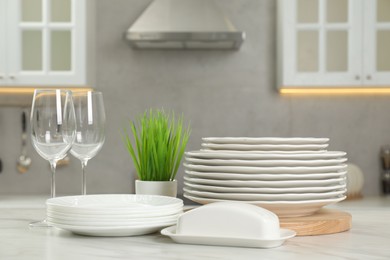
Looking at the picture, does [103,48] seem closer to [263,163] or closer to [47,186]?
[47,186]

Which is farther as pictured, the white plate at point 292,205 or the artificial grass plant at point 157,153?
the artificial grass plant at point 157,153

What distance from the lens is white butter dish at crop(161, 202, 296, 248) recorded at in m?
1.03

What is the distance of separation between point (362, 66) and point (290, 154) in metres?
2.42

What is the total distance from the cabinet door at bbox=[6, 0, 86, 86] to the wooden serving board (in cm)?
240

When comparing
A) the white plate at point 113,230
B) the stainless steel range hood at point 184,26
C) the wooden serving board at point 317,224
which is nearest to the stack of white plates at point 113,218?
the white plate at point 113,230

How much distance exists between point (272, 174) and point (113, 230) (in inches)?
11.7

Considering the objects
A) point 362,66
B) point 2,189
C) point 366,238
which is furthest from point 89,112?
point 2,189

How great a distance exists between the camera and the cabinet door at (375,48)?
3.47 metres

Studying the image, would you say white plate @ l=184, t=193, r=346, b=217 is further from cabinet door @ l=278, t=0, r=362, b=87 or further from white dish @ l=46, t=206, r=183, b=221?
cabinet door @ l=278, t=0, r=362, b=87

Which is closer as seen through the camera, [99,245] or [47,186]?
[99,245]

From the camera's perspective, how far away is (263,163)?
1.18m

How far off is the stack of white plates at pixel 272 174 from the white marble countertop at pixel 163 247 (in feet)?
0.25

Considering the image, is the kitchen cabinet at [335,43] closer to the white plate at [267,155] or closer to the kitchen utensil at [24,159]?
the kitchen utensil at [24,159]

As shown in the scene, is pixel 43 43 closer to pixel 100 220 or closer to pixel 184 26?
pixel 184 26
